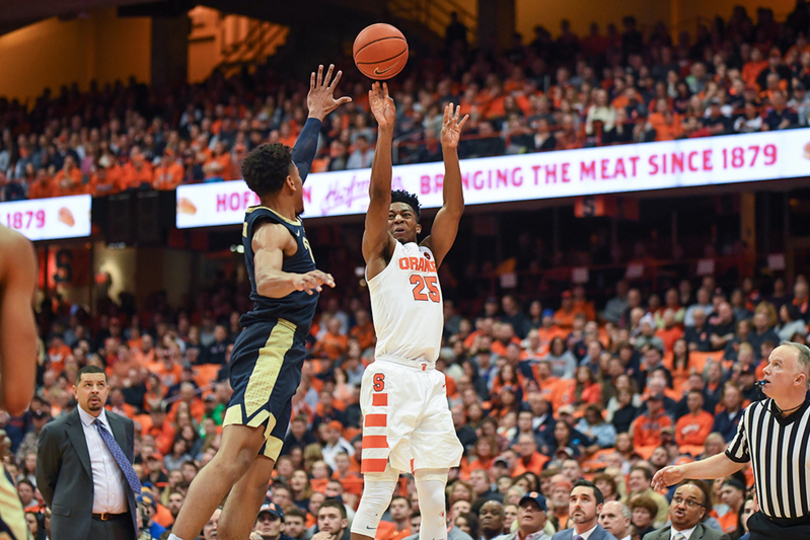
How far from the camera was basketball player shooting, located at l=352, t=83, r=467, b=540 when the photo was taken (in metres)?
5.56

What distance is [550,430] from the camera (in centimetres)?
1159

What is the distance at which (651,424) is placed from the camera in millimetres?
→ 11312

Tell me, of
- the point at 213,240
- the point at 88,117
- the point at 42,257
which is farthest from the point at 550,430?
the point at 42,257

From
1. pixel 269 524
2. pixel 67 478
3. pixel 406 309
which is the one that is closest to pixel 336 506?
pixel 269 524

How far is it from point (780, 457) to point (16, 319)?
3.94 metres

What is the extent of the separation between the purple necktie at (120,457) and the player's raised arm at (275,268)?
261 centimetres

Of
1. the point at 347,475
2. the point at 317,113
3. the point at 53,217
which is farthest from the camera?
the point at 53,217

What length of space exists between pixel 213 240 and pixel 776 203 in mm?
9881

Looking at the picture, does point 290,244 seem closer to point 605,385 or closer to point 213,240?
point 605,385

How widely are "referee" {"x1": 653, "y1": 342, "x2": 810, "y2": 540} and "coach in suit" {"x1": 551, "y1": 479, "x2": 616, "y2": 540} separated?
5.91ft

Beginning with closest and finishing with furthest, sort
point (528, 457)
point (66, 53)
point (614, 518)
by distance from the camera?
point (614, 518)
point (528, 457)
point (66, 53)

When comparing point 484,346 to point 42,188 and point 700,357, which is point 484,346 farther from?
point 42,188

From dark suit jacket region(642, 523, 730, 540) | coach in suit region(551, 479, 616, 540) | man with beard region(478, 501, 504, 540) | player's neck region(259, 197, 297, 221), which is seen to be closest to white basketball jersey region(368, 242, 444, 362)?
player's neck region(259, 197, 297, 221)

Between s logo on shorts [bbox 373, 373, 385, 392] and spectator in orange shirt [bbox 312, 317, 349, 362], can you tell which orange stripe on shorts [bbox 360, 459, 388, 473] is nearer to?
s logo on shorts [bbox 373, 373, 385, 392]
